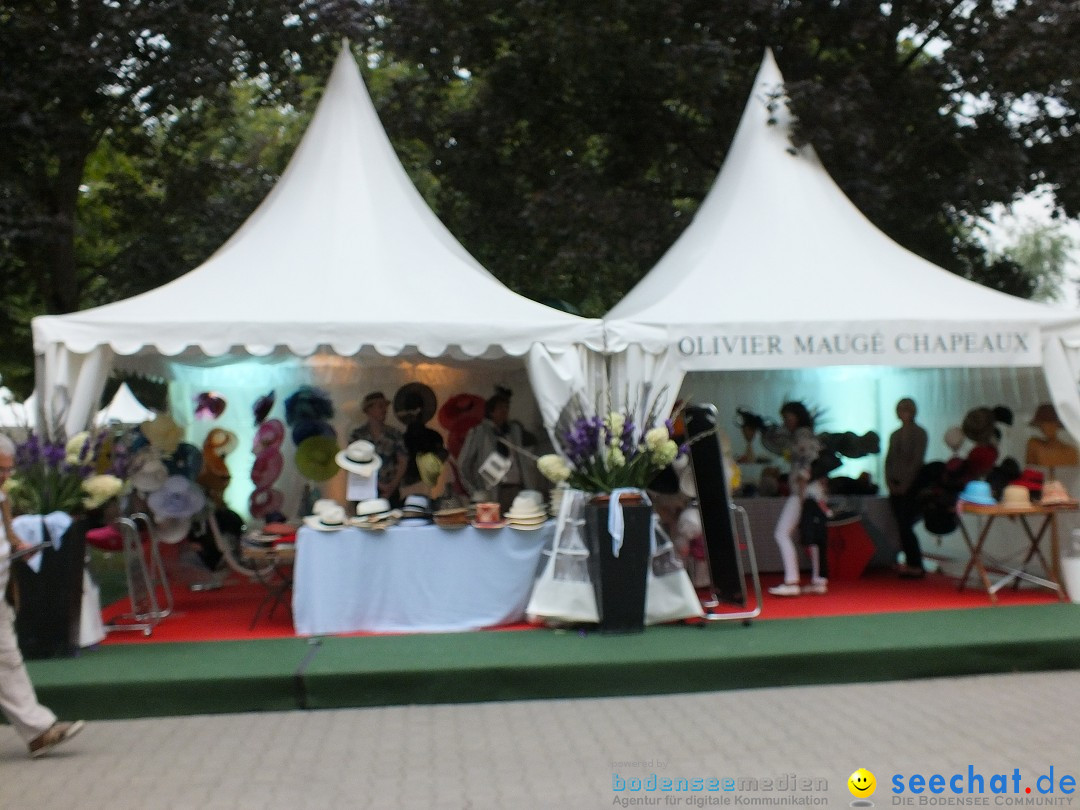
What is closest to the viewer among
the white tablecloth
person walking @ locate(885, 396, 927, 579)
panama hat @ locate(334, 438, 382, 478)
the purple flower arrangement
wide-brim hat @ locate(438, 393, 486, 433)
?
the purple flower arrangement

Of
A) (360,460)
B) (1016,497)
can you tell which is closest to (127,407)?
(360,460)

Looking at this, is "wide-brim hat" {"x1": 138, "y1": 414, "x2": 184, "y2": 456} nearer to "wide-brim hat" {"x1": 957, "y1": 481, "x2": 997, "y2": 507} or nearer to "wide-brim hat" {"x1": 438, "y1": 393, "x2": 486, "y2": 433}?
"wide-brim hat" {"x1": 438, "y1": 393, "x2": 486, "y2": 433}

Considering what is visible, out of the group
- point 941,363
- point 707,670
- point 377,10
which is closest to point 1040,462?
point 941,363

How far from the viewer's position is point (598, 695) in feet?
21.9

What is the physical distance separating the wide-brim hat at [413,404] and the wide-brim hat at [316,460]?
1.02 meters

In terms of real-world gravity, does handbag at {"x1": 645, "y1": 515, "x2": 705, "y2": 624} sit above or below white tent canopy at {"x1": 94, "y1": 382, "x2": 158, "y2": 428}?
below

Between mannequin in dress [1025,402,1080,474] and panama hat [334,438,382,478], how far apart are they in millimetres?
4853

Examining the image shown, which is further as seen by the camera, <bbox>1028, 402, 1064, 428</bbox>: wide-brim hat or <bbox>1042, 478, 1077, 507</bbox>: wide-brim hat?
<bbox>1028, 402, 1064, 428</bbox>: wide-brim hat

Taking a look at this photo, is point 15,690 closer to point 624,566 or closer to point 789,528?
point 624,566

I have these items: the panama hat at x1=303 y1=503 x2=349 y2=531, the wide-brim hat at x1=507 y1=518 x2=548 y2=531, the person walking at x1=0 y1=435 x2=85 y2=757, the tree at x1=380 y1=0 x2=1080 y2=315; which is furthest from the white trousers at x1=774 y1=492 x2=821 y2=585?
the person walking at x1=0 y1=435 x2=85 y2=757

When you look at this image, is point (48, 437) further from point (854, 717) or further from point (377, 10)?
point (377, 10)

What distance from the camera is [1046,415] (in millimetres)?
9250

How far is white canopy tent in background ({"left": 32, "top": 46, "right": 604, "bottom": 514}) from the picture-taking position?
305 inches

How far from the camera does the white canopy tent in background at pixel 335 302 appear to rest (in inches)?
305
